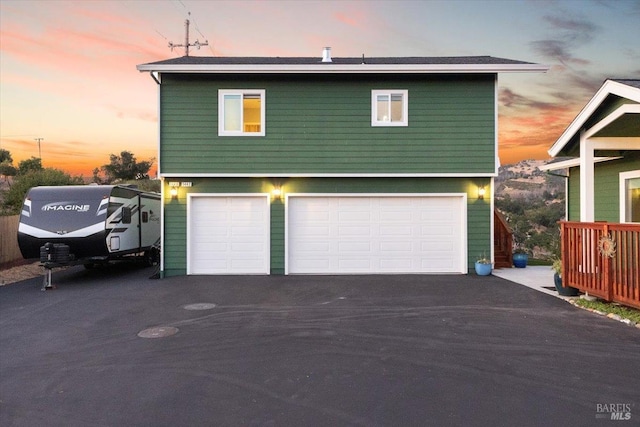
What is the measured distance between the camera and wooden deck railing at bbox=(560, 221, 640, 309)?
6.48 m

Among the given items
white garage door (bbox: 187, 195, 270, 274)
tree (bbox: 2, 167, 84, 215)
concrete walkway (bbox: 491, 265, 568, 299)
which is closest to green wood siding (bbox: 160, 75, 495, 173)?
white garage door (bbox: 187, 195, 270, 274)

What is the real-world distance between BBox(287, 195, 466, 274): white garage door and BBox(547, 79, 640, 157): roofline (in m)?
2.97

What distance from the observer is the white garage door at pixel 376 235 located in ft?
36.7

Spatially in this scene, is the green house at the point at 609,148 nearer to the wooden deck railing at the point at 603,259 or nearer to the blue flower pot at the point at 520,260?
the wooden deck railing at the point at 603,259

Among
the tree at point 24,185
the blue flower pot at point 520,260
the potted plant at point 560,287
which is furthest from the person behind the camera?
the tree at point 24,185

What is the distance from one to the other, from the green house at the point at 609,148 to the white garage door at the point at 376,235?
3178 mm

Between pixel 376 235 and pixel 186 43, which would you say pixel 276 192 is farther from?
pixel 186 43

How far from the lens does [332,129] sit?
11.2m

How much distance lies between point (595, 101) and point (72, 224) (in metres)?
12.1

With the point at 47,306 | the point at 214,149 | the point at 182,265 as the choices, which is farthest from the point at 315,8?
the point at 47,306

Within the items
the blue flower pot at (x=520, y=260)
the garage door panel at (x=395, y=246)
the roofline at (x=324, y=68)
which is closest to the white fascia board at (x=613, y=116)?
the roofline at (x=324, y=68)

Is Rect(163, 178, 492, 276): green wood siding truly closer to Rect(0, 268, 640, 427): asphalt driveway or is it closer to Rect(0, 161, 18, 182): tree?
Rect(0, 268, 640, 427): asphalt driveway

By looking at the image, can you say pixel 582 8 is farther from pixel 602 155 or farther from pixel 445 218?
pixel 445 218

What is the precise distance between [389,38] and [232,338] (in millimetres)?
14811
